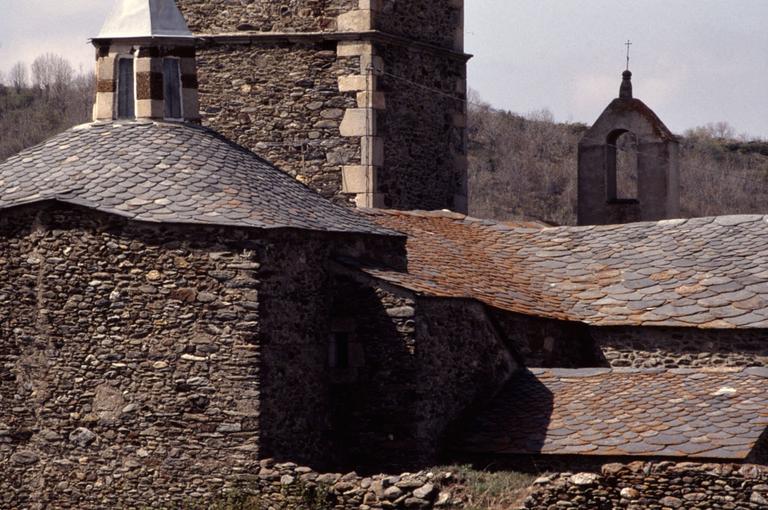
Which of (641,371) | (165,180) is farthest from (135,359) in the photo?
(641,371)

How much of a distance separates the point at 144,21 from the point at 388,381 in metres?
5.48

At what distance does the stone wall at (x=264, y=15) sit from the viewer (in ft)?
90.5

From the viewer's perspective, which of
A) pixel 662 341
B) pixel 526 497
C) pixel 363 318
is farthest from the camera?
pixel 662 341

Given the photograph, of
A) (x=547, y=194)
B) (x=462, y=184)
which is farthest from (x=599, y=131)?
(x=547, y=194)

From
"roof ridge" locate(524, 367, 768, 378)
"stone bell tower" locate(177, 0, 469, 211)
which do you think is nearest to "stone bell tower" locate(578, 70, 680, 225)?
"stone bell tower" locate(177, 0, 469, 211)

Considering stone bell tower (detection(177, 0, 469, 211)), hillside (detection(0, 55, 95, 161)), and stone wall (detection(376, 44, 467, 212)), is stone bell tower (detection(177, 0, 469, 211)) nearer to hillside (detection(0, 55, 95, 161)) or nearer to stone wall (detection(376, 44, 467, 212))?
stone wall (detection(376, 44, 467, 212))

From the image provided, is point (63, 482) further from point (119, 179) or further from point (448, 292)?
point (448, 292)

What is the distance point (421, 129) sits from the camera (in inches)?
1126

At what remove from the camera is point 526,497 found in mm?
18625

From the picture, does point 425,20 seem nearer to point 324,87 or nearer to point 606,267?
point 324,87

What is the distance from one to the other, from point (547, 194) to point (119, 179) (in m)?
42.3

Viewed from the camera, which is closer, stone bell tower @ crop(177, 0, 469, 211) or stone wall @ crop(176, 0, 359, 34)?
stone bell tower @ crop(177, 0, 469, 211)

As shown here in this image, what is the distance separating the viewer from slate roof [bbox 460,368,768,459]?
20.5m

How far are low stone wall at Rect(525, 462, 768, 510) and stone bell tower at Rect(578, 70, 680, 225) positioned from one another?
37.1 ft
